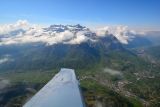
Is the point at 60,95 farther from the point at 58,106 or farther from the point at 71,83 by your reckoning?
the point at 71,83

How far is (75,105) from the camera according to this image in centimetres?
2773

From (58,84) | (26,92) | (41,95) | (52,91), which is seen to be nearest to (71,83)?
(58,84)

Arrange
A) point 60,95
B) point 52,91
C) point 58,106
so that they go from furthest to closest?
point 52,91, point 60,95, point 58,106

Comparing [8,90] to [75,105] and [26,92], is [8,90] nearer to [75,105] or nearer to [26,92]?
[26,92]

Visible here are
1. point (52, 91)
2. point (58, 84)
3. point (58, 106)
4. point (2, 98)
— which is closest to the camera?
point (58, 106)

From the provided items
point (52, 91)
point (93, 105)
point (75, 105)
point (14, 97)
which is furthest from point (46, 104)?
point (14, 97)

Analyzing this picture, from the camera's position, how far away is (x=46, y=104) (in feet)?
92.9

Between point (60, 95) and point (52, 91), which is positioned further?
point (52, 91)

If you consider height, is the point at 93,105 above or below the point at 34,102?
below

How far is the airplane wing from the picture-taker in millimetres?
28391

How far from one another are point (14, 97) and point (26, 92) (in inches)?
700

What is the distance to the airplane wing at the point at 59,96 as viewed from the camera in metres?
28.4

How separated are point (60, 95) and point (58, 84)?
6.23 metres

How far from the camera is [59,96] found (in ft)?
105
